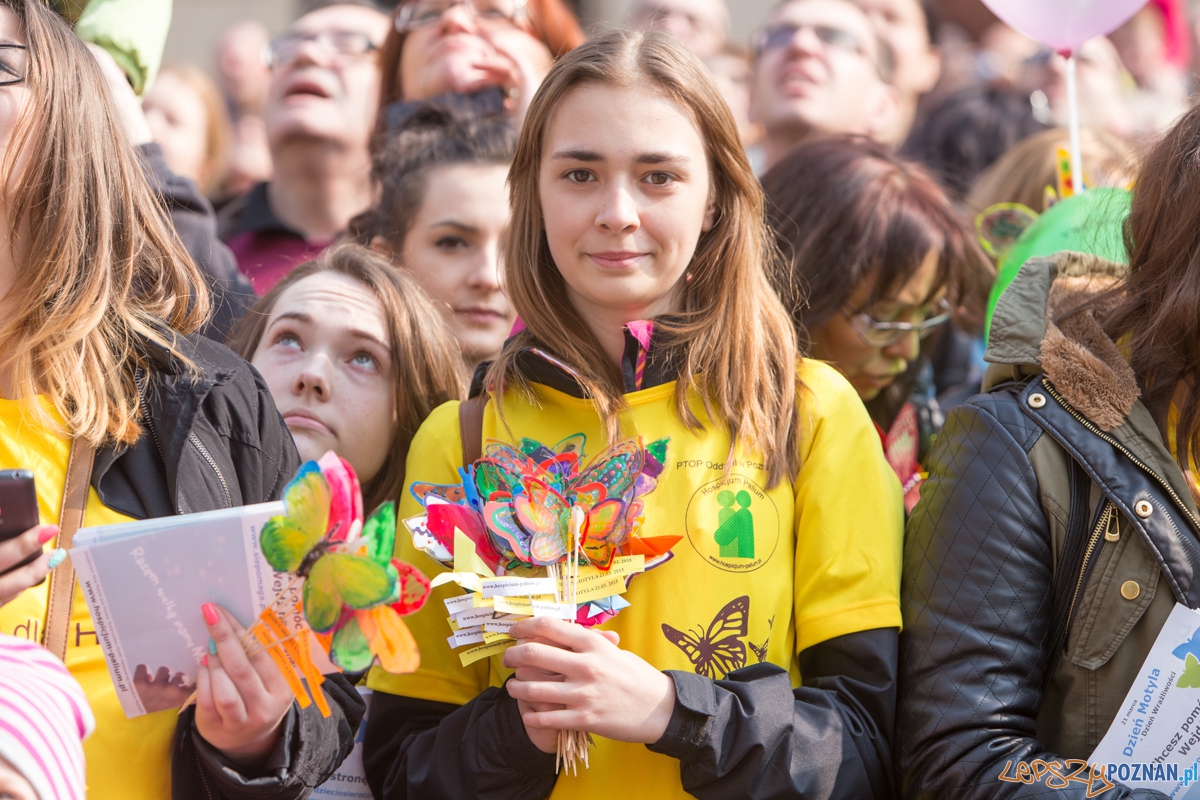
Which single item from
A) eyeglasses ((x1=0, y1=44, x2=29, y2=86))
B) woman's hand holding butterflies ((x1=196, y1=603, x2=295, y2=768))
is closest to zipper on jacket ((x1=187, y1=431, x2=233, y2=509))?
woman's hand holding butterflies ((x1=196, y1=603, x2=295, y2=768))

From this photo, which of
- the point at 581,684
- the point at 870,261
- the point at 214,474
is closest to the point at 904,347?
the point at 870,261

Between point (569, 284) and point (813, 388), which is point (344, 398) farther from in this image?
point (813, 388)

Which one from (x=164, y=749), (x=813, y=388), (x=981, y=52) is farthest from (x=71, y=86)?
(x=981, y=52)

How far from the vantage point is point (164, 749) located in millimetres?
1908

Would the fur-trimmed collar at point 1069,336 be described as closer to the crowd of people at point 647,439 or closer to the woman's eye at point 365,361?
the crowd of people at point 647,439

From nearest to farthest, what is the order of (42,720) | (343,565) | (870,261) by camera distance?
(42,720) → (343,565) → (870,261)

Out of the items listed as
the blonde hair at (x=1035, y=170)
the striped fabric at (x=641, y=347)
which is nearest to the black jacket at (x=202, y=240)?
the striped fabric at (x=641, y=347)

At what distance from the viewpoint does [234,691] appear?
1.74 metres

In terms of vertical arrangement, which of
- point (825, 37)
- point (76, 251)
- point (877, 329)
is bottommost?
point (877, 329)

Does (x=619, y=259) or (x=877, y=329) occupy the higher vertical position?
(x=619, y=259)

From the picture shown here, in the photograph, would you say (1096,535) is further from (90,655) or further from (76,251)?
(76,251)

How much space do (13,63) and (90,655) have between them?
971 millimetres

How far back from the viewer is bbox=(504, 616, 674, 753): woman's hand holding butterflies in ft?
6.02

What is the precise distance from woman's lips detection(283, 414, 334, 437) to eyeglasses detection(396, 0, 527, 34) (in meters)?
1.91
